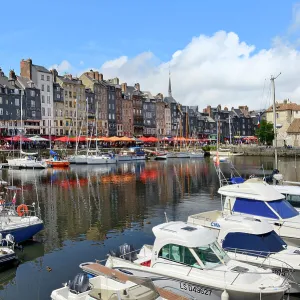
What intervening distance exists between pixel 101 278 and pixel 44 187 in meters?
34.3

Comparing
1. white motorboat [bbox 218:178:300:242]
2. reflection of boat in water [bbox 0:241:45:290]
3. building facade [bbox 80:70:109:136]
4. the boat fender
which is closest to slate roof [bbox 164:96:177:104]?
building facade [bbox 80:70:109:136]

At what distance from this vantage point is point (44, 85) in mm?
104812

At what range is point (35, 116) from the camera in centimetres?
10125

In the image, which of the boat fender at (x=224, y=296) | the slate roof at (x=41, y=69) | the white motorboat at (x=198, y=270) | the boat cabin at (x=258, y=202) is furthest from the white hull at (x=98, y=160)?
the boat fender at (x=224, y=296)

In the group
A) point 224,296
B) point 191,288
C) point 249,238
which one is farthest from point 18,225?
point 224,296

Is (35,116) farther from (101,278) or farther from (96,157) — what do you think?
(101,278)

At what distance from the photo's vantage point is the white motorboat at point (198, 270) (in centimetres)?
1170

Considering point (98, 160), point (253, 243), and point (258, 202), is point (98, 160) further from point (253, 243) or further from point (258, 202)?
point (253, 243)

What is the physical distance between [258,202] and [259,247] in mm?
4336

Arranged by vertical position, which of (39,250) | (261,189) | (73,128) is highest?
(73,128)

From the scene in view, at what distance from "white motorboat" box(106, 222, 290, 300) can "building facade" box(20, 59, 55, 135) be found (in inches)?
3715

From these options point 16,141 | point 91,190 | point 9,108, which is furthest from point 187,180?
point 9,108

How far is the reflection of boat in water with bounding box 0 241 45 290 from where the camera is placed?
16.5 metres

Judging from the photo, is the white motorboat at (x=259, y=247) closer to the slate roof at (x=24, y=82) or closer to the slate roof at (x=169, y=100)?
the slate roof at (x=24, y=82)
